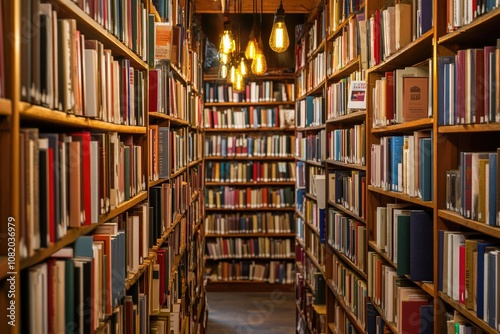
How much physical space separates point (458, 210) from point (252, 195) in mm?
5630

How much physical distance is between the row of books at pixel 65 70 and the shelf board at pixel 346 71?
1.99 meters

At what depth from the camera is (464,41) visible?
2.16 meters

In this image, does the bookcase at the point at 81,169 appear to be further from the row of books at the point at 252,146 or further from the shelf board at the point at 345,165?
the row of books at the point at 252,146

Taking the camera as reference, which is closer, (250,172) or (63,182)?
(63,182)

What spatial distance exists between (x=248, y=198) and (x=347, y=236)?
12.4ft

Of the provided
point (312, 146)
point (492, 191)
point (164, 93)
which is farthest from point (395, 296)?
point (312, 146)

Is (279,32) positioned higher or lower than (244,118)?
higher

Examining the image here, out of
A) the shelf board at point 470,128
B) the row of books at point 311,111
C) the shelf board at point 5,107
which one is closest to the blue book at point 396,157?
the shelf board at point 470,128

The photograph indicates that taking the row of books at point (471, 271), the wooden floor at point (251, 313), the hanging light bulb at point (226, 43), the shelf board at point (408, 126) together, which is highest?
the hanging light bulb at point (226, 43)

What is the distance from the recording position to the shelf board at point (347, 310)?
3623mm

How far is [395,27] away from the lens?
9.11ft

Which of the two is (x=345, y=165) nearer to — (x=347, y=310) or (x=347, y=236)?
(x=347, y=236)

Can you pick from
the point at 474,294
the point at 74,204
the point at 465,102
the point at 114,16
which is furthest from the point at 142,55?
the point at 474,294

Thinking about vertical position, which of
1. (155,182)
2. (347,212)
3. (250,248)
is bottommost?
(250,248)
